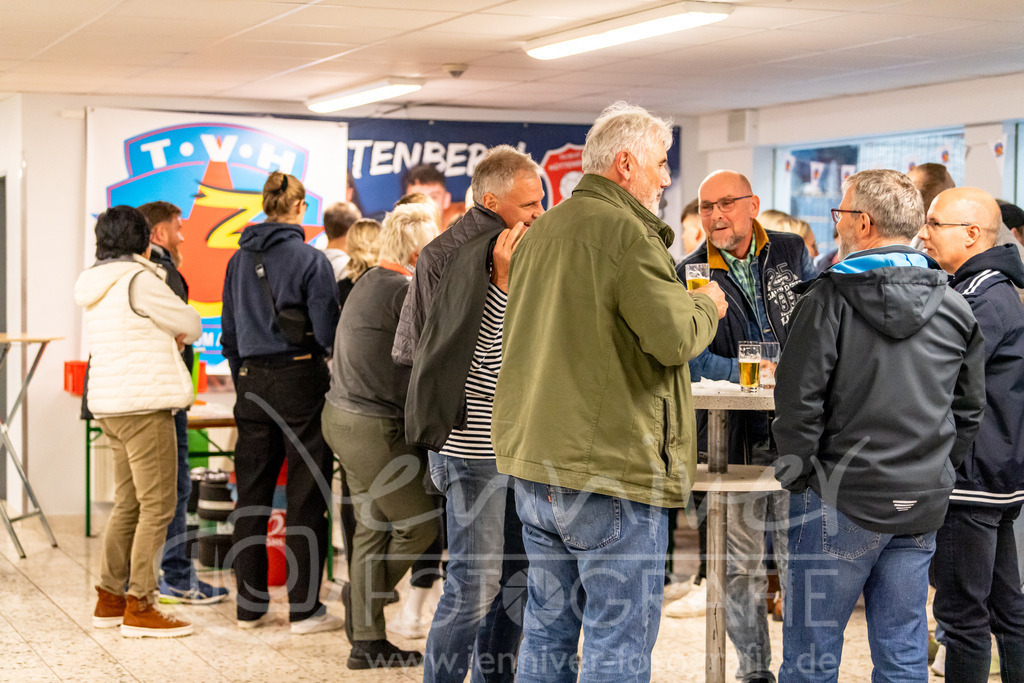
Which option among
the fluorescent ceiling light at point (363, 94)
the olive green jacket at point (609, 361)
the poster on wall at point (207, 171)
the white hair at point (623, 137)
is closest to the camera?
the olive green jacket at point (609, 361)

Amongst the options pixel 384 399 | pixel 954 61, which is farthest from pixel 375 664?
pixel 954 61

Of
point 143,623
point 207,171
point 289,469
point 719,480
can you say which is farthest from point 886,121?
point 143,623

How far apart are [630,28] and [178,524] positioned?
9.95 feet

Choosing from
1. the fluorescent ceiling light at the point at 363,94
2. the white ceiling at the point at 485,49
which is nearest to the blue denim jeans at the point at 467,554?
the white ceiling at the point at 485,49

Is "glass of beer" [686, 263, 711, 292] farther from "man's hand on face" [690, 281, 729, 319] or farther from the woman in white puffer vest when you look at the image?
the woman in white puffer vest

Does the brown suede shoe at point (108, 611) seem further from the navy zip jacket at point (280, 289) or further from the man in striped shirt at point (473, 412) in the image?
the man in striped shirt at point (473, 412)

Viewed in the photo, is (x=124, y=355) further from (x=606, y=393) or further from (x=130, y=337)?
(x=606, y=393)

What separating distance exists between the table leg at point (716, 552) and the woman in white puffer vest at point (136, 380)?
2.20 meters

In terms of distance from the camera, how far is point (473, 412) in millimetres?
3107

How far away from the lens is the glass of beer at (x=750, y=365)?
10.3 ft

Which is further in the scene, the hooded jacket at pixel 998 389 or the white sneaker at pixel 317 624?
the white sneaker at pixel 317 624

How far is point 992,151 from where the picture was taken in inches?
267

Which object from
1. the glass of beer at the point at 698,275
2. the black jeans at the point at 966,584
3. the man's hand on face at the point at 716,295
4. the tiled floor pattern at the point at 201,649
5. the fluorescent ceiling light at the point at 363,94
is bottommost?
the tiled floor pattern at the point at 201,649

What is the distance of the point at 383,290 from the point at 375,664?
4.58 feet
